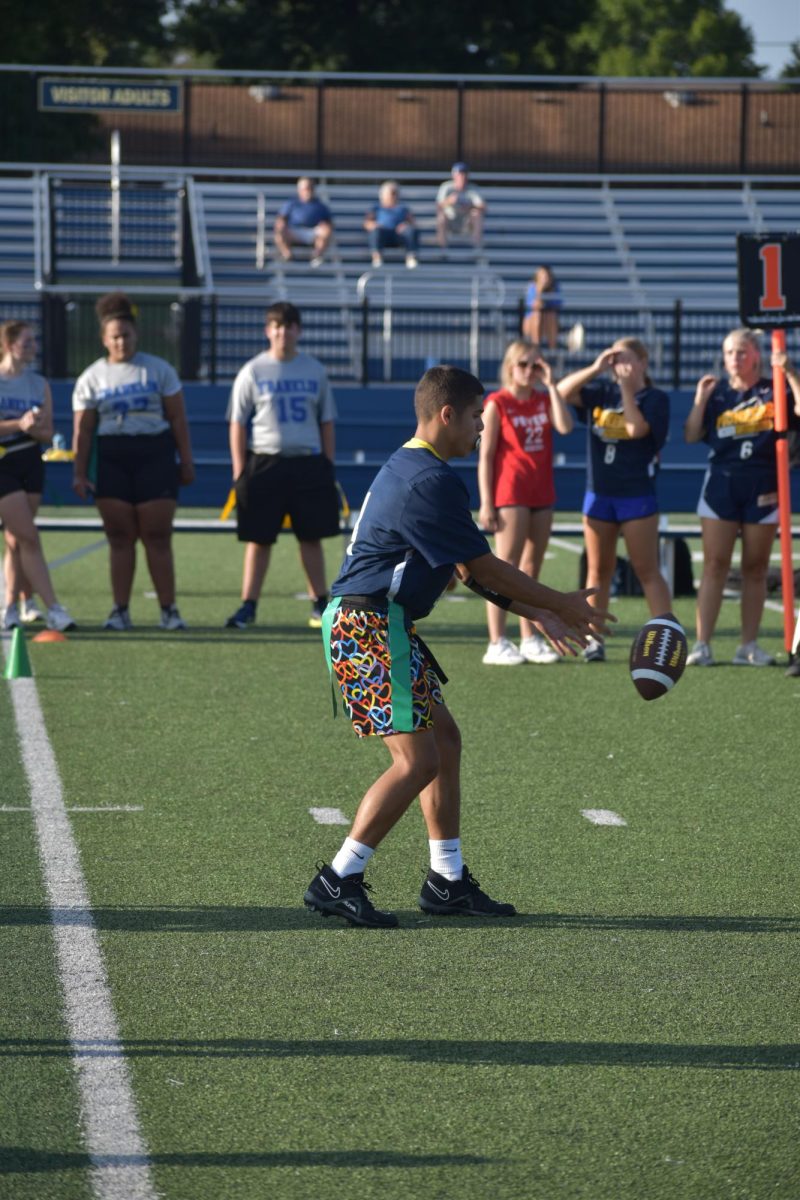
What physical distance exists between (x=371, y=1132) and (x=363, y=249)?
26779mm

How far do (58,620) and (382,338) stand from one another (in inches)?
536

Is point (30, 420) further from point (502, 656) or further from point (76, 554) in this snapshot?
point (76, 554)

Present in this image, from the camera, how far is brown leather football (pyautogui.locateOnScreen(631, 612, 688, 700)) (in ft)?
20.5

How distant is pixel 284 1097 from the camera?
4188 millimetres

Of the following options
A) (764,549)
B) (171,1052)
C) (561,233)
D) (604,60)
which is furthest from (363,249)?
(604,60)

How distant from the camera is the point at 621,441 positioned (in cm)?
1060

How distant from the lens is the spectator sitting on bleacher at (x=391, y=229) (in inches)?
1115

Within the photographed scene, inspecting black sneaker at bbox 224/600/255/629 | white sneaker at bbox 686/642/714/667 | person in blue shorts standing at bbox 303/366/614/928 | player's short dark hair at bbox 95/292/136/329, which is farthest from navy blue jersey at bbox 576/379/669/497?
person in blue shorts standing at bbox 303/366/614/928

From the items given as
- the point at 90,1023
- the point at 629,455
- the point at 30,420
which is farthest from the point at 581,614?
the point at 30,420

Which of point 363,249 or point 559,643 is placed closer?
point 559,643

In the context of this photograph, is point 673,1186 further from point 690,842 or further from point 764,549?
point 764,549

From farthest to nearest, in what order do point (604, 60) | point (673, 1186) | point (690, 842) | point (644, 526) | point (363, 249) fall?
point (604, 60)
point (363, 249)
point (644, 526)
point (690, 842)
point (673, 1186)

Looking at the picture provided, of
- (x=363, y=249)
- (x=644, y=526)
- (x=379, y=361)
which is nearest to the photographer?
(x=644, y=526)

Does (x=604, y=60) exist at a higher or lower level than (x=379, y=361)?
higher
